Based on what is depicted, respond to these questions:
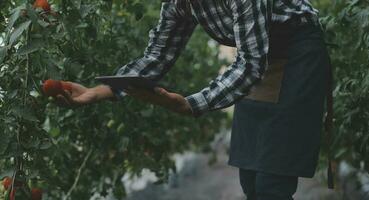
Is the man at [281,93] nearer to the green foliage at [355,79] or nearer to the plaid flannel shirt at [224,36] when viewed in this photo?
the plaid flannel shirt at [224,36]

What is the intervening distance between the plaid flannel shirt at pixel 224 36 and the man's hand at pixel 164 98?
0.08 ft

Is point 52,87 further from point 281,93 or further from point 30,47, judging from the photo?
point 281,93

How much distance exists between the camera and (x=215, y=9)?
227cm

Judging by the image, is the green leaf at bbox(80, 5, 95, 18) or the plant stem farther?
the plant stem

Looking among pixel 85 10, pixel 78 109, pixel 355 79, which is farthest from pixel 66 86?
pixel 355 79

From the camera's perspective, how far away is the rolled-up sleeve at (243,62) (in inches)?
82.9

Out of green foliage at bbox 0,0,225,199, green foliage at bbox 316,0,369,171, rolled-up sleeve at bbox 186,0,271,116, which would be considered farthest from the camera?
green foliage at bbox 316,0,369,171

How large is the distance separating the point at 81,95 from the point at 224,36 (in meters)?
0.48

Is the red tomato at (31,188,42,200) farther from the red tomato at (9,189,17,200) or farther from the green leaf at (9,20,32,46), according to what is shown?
the green leaf at (9,20,32,46)

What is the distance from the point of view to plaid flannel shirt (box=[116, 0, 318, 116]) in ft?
6.91

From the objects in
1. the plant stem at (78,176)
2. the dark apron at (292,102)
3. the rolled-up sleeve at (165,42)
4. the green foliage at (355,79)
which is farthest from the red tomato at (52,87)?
the plant stem at (78,176)

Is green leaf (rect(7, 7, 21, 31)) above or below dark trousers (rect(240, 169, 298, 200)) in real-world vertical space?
above

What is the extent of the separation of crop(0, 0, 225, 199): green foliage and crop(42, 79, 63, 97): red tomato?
0.22ft

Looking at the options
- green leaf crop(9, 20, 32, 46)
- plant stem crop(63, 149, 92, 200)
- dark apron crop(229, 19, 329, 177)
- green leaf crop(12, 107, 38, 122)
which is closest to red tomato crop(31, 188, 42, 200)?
green leaf crop(12, 107, 38, 122)
